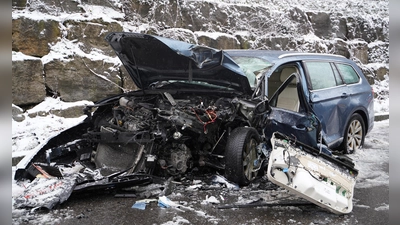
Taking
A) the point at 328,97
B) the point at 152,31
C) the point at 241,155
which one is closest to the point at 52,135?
the point at 241,155

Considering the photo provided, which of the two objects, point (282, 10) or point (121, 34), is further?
point (282, 10)

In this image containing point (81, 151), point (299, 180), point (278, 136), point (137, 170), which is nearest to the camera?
point (299, 180)

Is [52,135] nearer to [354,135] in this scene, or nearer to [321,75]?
[321,75]

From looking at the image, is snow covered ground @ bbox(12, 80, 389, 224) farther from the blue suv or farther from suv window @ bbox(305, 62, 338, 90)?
suv window @ bbox(305, 62, 338, 90)

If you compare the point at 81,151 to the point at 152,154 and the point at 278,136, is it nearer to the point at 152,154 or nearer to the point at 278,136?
the point at 152,154

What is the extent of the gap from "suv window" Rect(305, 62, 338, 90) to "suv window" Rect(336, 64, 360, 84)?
0.32m

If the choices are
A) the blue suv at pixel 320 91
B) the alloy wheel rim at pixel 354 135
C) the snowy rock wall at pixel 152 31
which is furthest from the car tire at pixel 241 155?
the snowy rock wall at pixel 152 31

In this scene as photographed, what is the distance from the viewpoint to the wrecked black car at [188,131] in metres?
4.06

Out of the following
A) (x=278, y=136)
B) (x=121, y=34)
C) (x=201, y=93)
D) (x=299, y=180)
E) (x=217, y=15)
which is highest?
(x=217, y=15)

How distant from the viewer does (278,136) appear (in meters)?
4.07

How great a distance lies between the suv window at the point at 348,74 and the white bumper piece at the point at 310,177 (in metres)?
2.76

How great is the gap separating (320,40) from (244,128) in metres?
9.33

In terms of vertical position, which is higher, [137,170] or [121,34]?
[121,34]

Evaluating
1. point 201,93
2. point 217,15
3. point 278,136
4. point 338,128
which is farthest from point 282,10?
point 278,136
